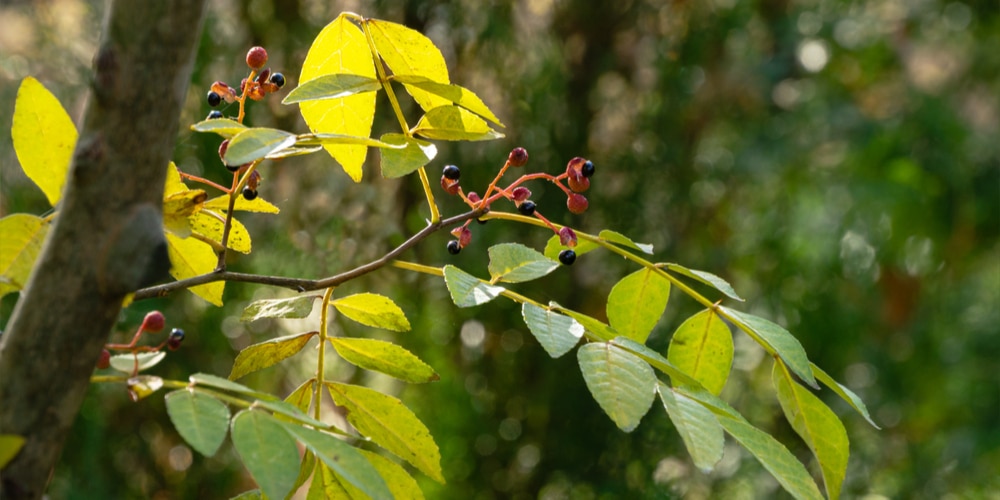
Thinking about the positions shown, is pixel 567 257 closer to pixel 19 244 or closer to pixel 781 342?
pixel 781 342

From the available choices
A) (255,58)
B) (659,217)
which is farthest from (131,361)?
(659,217)

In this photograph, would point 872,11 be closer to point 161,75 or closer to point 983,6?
point 983,6

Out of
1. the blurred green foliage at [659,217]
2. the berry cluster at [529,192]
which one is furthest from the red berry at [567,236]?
the blurred green foliage at [659,217]

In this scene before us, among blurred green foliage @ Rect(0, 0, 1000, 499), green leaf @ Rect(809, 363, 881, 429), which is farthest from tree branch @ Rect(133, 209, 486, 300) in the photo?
blurred green foliage @ Rect(0, 0, 1000, 499)

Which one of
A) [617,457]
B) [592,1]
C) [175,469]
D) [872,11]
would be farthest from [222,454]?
[872,11]

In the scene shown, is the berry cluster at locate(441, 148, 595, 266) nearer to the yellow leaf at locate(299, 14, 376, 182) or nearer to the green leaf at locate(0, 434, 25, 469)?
the yellow leaf at locate(299, 14, 376, 182)

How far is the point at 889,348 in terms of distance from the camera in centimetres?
156

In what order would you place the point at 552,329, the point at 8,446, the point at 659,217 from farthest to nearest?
the point at 659,217 < the point at 552,329 < the point at 8,446

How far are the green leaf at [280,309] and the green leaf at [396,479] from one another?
0.19 ft

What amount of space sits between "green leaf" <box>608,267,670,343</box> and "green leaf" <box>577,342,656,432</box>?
9 centimetres

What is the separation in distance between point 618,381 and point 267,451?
107mm

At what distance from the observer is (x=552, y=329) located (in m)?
0.32

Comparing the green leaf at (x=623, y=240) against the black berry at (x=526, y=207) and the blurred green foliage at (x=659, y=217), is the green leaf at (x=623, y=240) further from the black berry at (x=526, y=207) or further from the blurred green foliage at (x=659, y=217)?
the blurred green foliage at (x=659, y=217)

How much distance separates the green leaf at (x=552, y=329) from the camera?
31 centimetres
